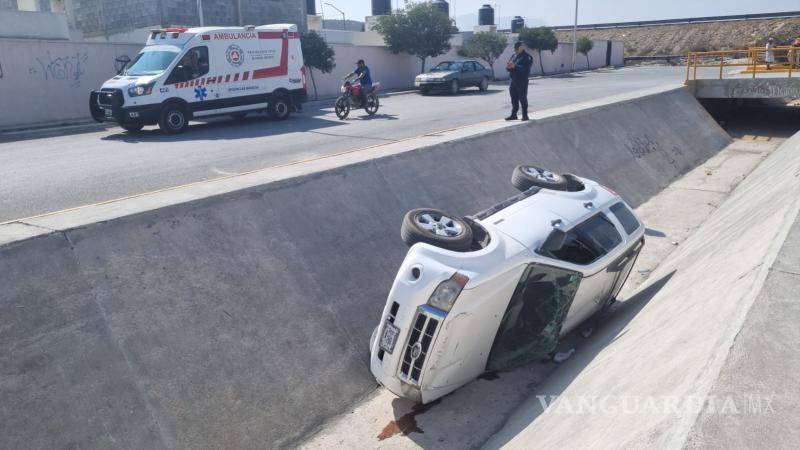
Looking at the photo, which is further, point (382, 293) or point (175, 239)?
point (382, 293)

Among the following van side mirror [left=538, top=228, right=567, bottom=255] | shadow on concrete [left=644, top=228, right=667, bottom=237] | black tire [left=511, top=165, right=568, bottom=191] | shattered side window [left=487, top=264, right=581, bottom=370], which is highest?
black tire [left=511, top=165, right=568, bottom=191]

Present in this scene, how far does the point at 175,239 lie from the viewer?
6.29 meters

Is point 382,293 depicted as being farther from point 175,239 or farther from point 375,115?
point 375,115

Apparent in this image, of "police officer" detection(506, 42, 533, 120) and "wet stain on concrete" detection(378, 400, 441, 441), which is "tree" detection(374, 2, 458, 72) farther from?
"wet stain on concrete" detection(378, 400, 441, 441)

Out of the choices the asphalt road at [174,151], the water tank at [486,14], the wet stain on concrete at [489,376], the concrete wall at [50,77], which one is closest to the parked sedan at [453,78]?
the asphalt road at [174,151]

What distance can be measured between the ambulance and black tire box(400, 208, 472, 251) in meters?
11.7

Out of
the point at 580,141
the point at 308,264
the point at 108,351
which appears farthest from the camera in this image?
the point at 580,141

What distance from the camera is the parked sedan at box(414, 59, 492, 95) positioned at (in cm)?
2797

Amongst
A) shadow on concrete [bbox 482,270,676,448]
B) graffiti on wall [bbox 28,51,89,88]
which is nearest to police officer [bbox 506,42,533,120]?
shadow on concrete [bbox 482,270,676,448]

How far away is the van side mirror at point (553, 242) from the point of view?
561 cm

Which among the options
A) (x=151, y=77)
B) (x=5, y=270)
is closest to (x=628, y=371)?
(x=5, y=270)

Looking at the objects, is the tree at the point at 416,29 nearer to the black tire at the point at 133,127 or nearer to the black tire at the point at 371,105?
the black tire at the point at 371,105

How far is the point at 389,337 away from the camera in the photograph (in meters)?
5.38

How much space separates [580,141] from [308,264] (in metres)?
9.67
